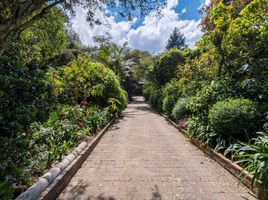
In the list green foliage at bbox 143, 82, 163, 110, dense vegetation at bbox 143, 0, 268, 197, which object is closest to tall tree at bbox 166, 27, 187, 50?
green foliage at bbox 143, 82, 163, 110

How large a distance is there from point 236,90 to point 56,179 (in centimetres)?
619

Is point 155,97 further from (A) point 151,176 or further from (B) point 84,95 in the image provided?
(A) point 151,176

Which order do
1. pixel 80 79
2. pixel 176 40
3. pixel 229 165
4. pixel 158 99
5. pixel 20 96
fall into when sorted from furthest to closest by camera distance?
pixel 176 40 → pixel 158 99 → pixel 80 79 → pixel 229 165 → pixel 20 96

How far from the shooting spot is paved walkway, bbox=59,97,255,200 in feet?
10.8

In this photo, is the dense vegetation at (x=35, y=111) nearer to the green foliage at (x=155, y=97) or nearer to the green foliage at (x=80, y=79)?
the green foliage at (x=80, y=79)

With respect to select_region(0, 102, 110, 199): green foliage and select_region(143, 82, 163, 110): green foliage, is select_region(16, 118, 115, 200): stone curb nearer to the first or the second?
select_region(0, 102, 110, 199): green foliage

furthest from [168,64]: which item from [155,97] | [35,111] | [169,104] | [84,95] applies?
[35,111]

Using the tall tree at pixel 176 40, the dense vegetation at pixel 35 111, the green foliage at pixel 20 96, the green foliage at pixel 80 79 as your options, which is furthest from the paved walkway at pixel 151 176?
the tall tree at pixel 176 40

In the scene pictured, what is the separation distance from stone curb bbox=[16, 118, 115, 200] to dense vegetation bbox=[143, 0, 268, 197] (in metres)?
3.50

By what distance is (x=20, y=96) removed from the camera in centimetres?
306

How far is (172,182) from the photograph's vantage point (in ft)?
12.2

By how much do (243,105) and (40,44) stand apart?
7651 millimetres

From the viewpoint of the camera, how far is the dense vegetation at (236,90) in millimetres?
4238

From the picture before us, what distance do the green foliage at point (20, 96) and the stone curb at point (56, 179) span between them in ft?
3.17
